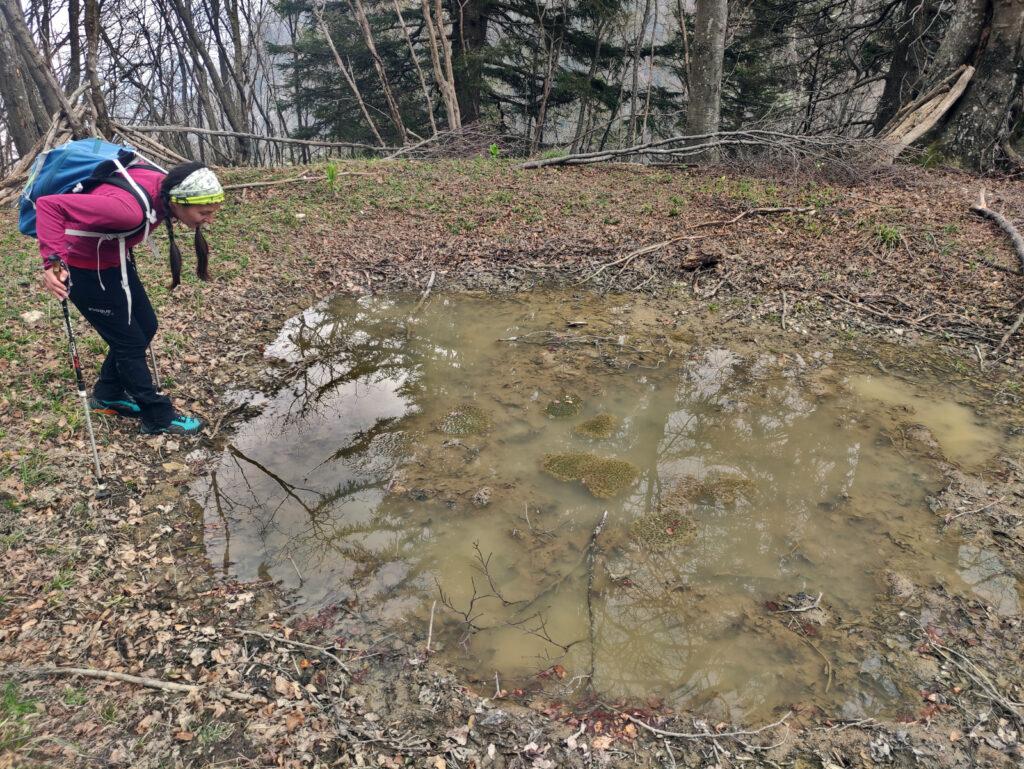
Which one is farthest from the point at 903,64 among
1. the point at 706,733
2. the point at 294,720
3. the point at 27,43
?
the point at 27,43

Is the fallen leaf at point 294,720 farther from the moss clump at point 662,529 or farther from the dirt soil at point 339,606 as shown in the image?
the moss clump at point 662,529

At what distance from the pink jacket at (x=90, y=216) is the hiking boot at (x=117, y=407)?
1.26m

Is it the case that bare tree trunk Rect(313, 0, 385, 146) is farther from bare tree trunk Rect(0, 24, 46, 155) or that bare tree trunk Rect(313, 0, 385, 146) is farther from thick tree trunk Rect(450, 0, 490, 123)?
bare tree trunk Rect(0, 24, 46, 155)

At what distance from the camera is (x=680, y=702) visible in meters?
2.88

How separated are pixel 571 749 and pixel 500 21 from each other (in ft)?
62.7

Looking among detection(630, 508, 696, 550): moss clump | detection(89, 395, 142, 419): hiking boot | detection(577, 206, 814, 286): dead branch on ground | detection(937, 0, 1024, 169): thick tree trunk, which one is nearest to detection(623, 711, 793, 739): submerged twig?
detection(630, 508, 696, 550): moss clump

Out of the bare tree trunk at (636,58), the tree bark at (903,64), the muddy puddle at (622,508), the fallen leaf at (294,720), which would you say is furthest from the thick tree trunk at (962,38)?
→ the fallen leaf at (294,720)

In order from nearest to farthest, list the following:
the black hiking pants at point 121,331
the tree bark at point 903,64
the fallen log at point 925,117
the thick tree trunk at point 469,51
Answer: the black hiking pants at point 121,331
the fallen log at point 925,117
the tree bark at point 903,64
the thick tree trunk at point 469,51

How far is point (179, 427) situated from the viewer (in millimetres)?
4594

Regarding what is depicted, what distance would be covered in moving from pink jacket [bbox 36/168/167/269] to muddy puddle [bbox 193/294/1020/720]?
1.74 metres

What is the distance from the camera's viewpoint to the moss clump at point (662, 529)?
3.80 metres

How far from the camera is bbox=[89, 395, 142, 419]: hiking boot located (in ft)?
14.5

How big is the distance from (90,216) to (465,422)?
2909 mm

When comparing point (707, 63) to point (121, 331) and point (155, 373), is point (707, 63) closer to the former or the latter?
point (155, 373)
